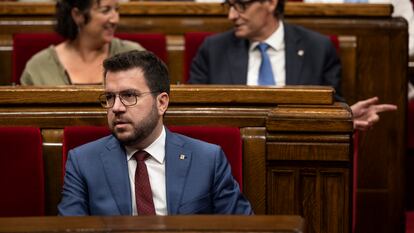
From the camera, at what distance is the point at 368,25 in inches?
74.2

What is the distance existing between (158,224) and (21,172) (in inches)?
16.5

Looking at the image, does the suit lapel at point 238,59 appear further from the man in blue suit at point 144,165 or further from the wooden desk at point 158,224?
the wooden desk at point 158,224

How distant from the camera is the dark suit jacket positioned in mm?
1787

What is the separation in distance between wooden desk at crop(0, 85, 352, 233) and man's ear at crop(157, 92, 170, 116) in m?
0.10

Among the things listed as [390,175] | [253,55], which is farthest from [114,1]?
[390,175]

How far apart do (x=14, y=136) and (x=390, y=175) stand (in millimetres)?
777

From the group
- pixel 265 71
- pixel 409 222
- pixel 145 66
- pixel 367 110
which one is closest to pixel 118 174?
pixel 145 66

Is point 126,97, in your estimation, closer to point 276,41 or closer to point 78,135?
point 78,135

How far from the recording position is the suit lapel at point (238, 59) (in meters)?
1.79

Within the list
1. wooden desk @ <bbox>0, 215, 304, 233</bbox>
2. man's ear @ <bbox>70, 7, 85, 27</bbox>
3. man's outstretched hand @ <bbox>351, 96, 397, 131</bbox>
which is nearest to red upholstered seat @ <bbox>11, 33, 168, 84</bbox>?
man's ear @ <bbox>70, 7, 85, 27</bbox>

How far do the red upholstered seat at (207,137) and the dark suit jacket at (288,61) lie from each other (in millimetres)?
521

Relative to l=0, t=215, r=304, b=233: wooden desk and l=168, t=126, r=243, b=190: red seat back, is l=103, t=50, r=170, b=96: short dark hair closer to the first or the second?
l=168, t=126, r=243, b=190: red seat back

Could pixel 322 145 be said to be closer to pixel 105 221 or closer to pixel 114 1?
pixel 105 221

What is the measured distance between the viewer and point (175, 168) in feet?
3.90
